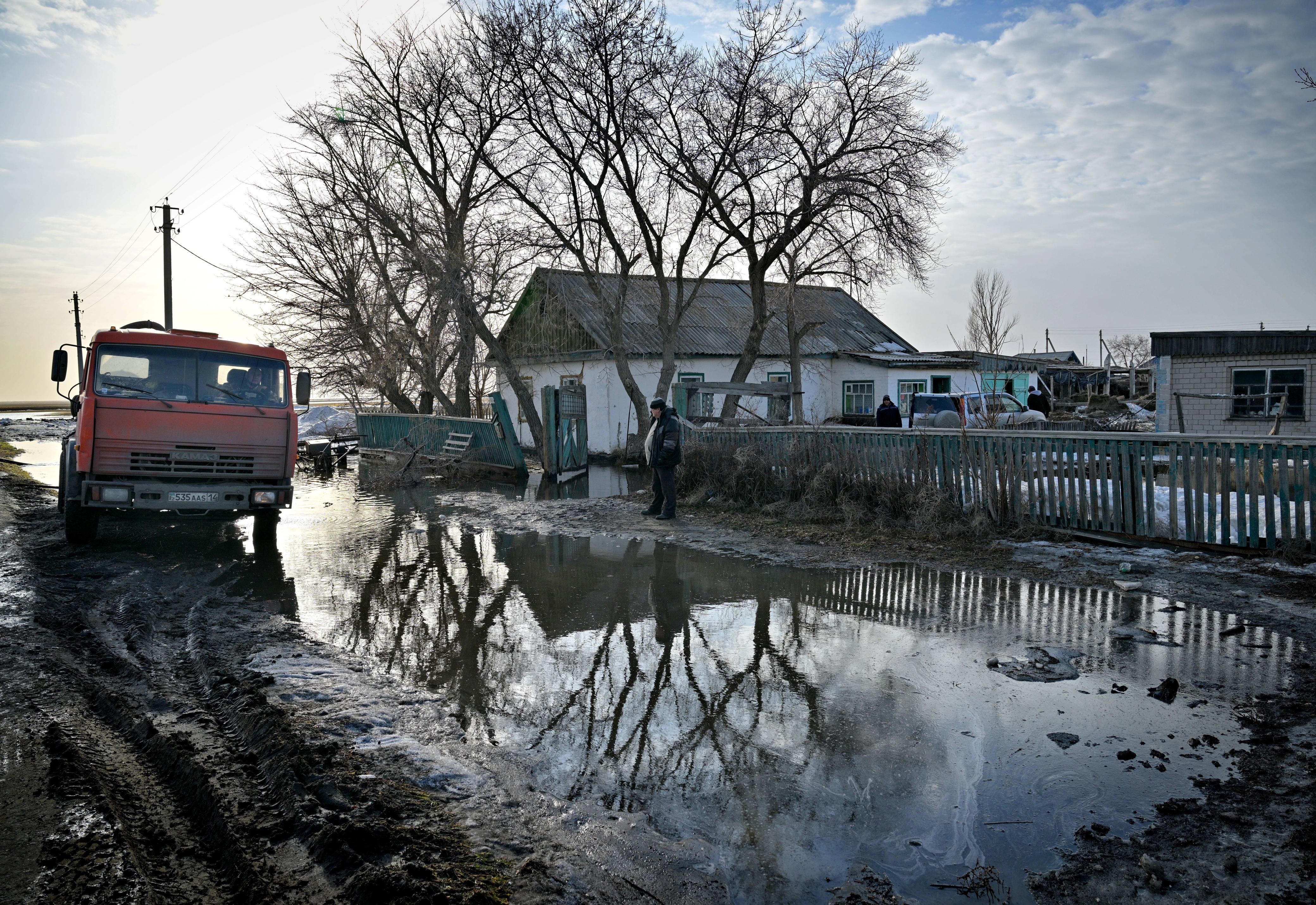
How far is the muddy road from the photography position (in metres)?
2.99

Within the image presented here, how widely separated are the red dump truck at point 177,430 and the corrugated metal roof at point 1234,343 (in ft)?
66.8

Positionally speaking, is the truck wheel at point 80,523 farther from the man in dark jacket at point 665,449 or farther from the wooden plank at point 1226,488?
the wooden plank at point 1226,488

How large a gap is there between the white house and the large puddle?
15373 millimetres

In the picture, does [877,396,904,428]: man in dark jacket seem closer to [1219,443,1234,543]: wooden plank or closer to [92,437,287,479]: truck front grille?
[1219,443,1234,543]: wooden plank

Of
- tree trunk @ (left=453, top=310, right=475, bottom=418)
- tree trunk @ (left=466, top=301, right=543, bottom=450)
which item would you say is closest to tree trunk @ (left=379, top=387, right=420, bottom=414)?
tree trunk @ (left=453, top=310, right=475, bottom=418)

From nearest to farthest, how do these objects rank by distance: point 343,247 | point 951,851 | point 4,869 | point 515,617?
point 4,869
point 951,851
point 515,617
point 343,247

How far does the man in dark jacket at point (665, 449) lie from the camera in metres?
11.3

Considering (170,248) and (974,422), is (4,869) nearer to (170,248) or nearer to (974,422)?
(974,422)

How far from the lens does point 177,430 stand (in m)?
9.02

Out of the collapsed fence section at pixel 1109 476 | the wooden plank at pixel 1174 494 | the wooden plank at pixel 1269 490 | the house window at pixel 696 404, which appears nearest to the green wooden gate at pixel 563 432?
the house window at pixel 696 404

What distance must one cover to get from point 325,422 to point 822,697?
3236 cm

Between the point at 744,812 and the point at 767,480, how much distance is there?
865cm

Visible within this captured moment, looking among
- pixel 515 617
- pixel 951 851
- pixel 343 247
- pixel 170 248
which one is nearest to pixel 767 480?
pixel 515 617

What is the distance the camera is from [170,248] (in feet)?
110
